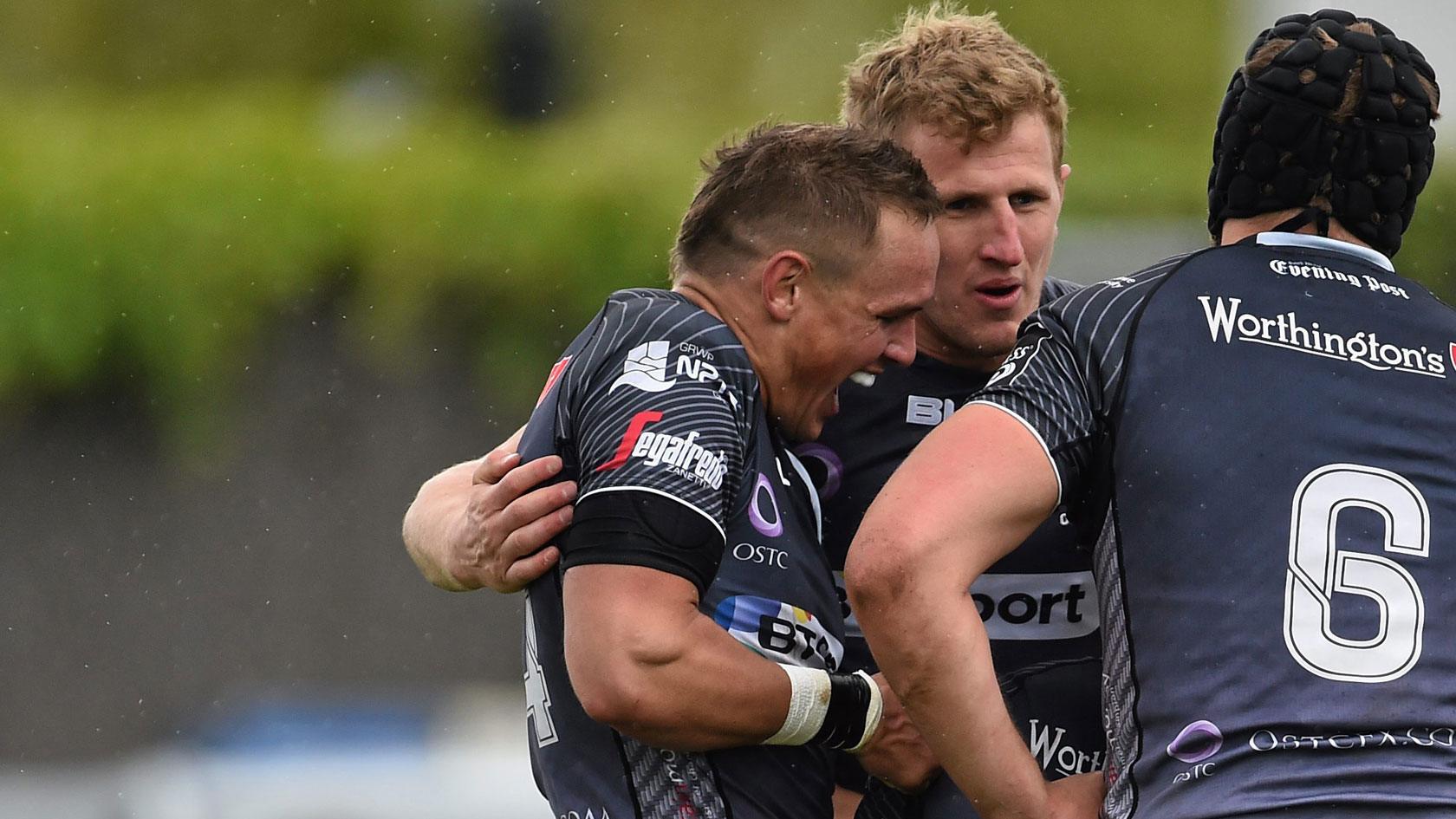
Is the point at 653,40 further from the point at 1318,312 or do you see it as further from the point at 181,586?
the point at 1318,312

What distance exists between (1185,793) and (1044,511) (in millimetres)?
486

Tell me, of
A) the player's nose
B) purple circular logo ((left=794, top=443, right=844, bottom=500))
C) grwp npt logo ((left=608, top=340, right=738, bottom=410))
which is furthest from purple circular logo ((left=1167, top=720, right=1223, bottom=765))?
the player's nose

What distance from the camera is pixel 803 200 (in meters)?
3.37

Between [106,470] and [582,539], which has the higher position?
[582,539]

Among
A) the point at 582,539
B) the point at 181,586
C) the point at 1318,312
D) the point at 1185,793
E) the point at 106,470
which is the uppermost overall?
the point at 1318,312

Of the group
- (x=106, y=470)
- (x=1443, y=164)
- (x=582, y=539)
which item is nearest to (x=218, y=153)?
(x=106, y=470)

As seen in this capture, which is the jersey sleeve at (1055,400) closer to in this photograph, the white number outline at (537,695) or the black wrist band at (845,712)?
the black wrist band at (845,712)

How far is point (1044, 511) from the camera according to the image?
2738 mm

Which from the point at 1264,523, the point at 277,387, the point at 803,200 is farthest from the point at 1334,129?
the point at 277,387

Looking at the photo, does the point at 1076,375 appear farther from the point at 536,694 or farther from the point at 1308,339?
the point at 536,694

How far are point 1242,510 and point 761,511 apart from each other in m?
0.90

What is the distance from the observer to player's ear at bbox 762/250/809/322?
3.33m

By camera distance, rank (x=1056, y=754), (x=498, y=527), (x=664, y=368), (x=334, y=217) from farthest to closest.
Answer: (x=334, y=217), (x=1056, y=754), (x=498, y=527), (x=664, y=368)

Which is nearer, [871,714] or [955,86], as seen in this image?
[871,714]
